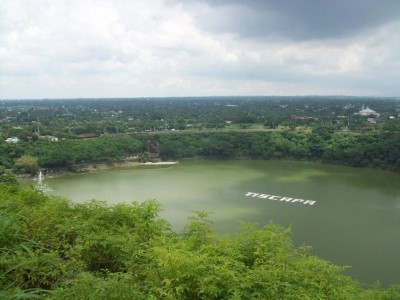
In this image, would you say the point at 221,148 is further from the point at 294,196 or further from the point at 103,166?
the point at 294,196

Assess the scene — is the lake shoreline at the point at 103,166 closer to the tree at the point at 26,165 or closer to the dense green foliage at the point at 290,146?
the tree at the point at 26,165

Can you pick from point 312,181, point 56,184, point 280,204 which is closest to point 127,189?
point 56,184

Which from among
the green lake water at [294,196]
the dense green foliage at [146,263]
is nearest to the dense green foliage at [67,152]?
the green lake water at [294,196]

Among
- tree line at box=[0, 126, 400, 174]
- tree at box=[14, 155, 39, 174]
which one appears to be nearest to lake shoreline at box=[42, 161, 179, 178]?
tree line at box=[0, 126, 400, 174]

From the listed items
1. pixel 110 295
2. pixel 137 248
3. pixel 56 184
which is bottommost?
pixel 56 184

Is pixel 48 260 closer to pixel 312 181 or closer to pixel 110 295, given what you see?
pixel 110 295

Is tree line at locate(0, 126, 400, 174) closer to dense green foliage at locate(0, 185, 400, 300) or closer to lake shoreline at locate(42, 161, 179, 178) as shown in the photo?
lake shoreline at locate(42, 161, 179, 178)

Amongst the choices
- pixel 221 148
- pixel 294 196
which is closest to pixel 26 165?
pixel 221 148
